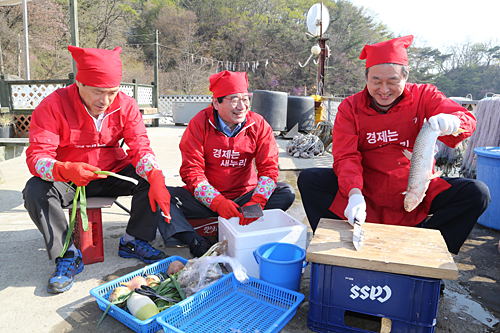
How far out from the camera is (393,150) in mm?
2240

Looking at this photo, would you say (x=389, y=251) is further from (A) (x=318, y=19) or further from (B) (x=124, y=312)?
(A) (x=318, y=19)

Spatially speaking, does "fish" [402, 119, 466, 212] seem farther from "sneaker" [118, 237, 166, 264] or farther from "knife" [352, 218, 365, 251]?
"sneaker" [118, 237, 166, 264]

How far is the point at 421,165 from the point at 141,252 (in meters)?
1.91

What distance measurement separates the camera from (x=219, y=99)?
8.22 feet

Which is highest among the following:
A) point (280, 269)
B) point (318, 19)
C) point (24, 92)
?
point (318, 19)

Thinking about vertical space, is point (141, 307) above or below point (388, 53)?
below

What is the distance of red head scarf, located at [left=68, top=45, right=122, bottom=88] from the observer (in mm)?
2109

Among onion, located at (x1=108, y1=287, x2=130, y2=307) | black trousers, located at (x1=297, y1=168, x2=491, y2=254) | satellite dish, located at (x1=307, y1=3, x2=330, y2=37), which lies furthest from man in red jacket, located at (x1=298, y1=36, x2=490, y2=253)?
satellite dish, located at (x1=307, y1=3, x2=330, y2=37)

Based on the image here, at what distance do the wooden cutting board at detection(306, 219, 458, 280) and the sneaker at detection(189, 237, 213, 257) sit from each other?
0.89 m

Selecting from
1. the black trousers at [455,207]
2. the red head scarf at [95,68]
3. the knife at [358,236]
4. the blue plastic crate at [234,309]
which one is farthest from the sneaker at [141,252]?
the knife at [358,236]

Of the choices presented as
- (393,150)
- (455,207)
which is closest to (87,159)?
(393,150)

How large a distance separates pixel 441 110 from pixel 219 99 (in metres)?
1.51

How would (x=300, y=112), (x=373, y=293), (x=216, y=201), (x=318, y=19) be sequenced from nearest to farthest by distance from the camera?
(x=373, y=293) < (x=216, y=201) < (x=300, y=112) < (x=318, y=19)

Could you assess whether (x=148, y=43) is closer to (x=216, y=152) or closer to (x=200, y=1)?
(x=200, y=1)
